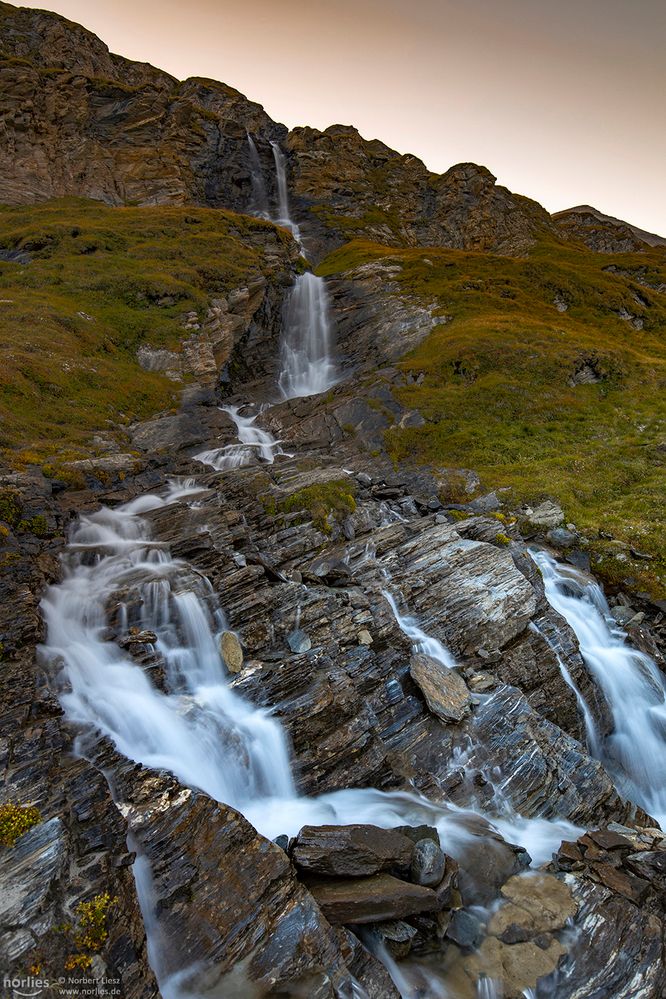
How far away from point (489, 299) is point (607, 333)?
12081 millimetres

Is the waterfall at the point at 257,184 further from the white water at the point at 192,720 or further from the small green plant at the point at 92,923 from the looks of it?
the small green plant at the point at 92,923

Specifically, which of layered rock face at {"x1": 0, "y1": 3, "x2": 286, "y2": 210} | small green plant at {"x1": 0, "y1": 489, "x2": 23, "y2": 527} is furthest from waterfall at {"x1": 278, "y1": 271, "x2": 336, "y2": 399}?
layered rock face at {"x1": 0, "y1": 3, "x2": 286, "y2": 210}

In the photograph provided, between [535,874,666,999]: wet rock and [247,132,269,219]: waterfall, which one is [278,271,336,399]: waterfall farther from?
[247,132,269,219]: waterfall

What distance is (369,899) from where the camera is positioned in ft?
26.4

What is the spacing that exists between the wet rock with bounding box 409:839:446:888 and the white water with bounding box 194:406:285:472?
63.0ft

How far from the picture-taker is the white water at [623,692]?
13.9 m

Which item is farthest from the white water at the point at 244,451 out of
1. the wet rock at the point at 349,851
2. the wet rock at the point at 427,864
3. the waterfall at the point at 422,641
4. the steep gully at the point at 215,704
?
the wet rock at the point at 427,864

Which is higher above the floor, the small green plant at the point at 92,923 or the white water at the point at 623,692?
the small green plant at the point at 92,923

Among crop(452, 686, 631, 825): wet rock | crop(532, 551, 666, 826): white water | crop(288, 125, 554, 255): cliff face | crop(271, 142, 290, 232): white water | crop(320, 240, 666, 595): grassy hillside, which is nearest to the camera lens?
crop(452, 686, 631, 825): wet rock

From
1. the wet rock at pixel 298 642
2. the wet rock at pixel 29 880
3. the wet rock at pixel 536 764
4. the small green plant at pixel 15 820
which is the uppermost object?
the small green plant at pixel 15 820

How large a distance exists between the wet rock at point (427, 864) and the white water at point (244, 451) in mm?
19209

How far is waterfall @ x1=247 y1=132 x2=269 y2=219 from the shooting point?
90.6m

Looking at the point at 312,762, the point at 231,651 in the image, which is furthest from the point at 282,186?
the point at 312,762

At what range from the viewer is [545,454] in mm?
29688
